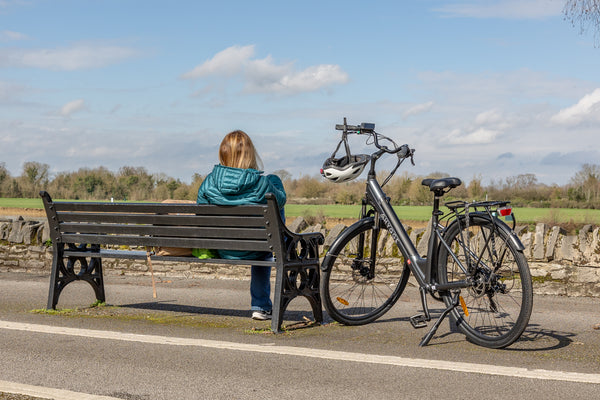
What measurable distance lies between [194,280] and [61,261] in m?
2.85

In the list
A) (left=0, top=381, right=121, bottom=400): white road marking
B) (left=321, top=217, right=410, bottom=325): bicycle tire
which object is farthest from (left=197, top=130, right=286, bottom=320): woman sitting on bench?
(left=0, top=381, right=121, bottom=400): white road marking

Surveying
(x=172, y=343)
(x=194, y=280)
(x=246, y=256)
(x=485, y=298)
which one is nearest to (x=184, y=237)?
(x=246, y=256)

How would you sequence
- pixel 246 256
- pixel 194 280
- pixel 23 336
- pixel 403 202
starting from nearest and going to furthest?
1. pixel 23 336
2. pixel 246 256
3. pixel 194 280
4. pixel 403 202

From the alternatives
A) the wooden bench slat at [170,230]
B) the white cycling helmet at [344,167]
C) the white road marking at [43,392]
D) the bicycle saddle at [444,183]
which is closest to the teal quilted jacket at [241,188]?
the wooden bench slat at [170,230]

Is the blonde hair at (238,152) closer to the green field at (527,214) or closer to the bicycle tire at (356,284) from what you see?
the bicycle tire at (356,284)

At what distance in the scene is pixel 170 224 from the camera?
22.5 ft

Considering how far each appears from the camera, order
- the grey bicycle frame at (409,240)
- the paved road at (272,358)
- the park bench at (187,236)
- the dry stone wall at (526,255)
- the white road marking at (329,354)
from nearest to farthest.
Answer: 1. the paved road at (272,358)
2. the white road marking at (329,354)
3. the grey bicycle frame at (409,240)
4. the park bench at (187,236)
5. the dry stone wall at (526,255)

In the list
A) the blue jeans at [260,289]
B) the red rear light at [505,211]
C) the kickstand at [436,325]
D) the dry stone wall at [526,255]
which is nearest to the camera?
the red rear light at [505,211]

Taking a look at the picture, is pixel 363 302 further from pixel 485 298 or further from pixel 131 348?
pixel 131 348

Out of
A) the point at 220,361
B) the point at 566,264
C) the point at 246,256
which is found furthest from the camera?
the point at 566,264

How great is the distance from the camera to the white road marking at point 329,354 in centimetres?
486

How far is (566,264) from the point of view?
8.62 m

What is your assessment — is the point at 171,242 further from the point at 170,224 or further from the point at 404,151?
the point at 404,151

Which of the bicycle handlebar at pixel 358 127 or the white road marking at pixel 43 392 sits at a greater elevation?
the bicycle handlebar at pixel 358 127
